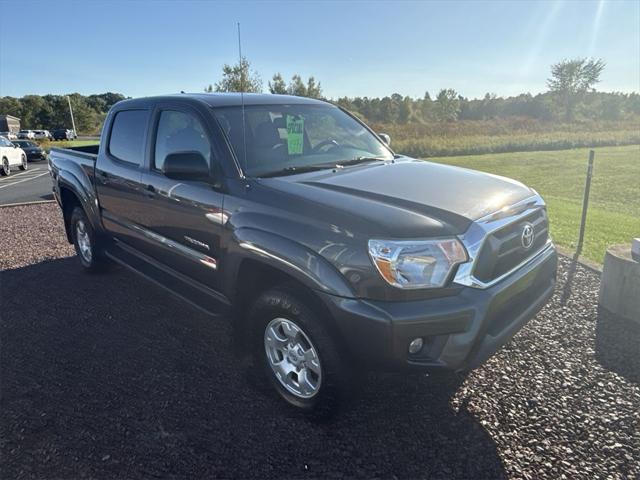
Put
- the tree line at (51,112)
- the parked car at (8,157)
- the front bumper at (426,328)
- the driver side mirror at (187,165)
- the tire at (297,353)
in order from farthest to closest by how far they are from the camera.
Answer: the tree line at (51,112) < the parked car at (8,157) < the driver side mirror at (187,165) < the tire at (297,353) < the front bumper at (426,328)

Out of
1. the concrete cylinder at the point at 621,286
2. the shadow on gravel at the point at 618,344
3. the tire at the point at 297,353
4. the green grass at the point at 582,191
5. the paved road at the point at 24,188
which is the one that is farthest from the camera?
the paved road at the point at 24,188

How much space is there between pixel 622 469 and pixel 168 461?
239 centimetres

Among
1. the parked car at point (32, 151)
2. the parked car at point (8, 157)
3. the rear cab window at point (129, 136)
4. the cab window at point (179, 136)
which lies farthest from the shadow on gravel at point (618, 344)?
the parked car at point (32, 151)

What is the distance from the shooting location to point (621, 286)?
3.99 metres

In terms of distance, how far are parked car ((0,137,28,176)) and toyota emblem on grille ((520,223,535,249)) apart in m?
20.8

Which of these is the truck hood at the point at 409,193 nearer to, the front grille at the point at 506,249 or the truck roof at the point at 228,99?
the front grille at the point at 506,249

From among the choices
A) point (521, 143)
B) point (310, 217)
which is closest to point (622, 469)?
point (310, 217)

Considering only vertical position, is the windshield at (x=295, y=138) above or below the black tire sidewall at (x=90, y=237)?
above

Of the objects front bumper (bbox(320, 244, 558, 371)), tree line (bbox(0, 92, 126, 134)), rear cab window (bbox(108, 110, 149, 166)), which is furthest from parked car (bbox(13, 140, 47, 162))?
tree line (bbox(0, 92, 126, 134))

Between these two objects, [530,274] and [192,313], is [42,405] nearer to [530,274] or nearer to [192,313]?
[192,313]

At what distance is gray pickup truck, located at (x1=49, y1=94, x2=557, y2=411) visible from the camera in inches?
89.4

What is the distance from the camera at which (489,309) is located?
236 cm

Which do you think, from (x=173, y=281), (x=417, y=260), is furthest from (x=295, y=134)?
(x=417, y=260)

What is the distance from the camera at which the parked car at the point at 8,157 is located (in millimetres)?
18141
